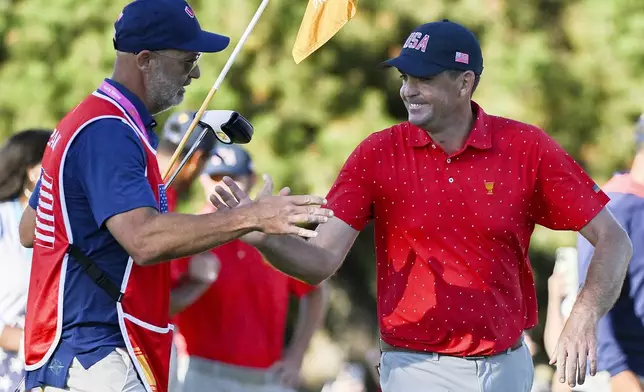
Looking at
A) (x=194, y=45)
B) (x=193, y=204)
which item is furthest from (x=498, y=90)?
(x=194, y=45)

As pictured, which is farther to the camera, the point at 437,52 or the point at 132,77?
the point at 437,52

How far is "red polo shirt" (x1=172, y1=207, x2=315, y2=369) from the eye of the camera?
7660 mm

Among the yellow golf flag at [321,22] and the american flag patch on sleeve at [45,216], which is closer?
the american flag patch on sleeve at [45,216]

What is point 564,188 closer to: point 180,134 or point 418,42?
point 418,42

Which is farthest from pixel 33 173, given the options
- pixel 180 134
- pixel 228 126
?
pixel 228 126

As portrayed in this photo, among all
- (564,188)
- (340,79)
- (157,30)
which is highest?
(157,30)

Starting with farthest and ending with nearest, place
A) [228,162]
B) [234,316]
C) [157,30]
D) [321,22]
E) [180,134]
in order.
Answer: [228,162]
[234,316]
[180,134]
[321,22]
[157,30]

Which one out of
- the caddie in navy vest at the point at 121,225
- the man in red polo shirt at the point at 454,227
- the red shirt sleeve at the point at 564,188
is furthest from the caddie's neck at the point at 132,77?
the red shirt sleeve at the point at 564,188

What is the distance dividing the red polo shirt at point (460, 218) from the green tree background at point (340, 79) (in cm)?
671

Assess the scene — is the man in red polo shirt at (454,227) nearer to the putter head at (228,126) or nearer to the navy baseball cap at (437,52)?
the navy baseball cap at (437,52)

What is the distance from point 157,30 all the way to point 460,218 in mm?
1554

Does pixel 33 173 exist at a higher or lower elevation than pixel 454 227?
lower

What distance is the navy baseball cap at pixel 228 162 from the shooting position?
7.76m

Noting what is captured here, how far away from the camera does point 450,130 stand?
5762 mm
